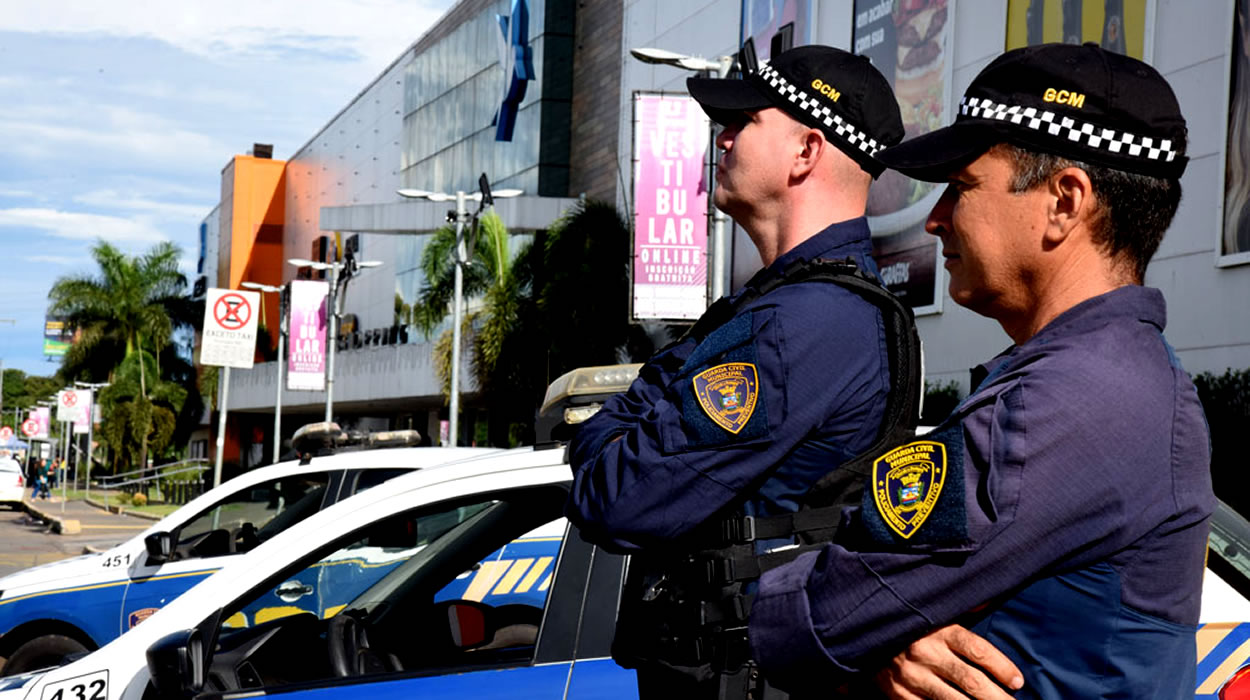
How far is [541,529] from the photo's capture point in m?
3.95

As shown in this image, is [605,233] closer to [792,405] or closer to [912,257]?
[912,257]

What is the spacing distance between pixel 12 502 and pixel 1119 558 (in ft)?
159

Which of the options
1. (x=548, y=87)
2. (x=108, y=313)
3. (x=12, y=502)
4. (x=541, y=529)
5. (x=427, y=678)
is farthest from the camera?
(x=108, y=313)

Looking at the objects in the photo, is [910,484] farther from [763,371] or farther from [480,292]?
[480,292]

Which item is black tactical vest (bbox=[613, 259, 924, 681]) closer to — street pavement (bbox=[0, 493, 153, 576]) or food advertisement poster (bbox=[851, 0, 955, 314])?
street pavement (bbox=[0, 493, 153, 576])

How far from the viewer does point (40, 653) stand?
768 centimetres

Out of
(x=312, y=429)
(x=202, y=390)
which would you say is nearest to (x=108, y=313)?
(x=202, y=390)

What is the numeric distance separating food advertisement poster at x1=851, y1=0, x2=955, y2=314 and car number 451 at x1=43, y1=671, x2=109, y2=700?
18.1 meters

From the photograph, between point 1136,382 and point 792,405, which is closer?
point 1136,382

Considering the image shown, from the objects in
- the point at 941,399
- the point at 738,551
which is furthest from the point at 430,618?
the point at 941,399

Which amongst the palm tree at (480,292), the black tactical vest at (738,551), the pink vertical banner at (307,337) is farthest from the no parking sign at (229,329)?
the pink vertical banner at (307,337)

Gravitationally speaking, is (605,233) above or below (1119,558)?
above

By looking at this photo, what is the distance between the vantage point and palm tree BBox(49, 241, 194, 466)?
228 feet

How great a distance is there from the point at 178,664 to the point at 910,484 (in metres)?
2.42
